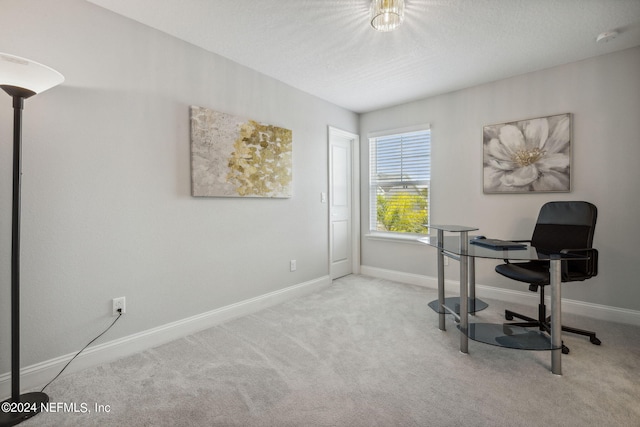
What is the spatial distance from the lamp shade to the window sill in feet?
12.3

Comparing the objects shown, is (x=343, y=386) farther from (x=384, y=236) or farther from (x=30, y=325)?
(x=384, y=236)

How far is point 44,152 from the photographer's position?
1.89 metres

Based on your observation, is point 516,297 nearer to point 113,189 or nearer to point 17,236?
point 113,189

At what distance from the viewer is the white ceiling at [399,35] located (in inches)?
82.5

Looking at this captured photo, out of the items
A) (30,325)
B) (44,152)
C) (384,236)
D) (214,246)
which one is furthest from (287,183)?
(30,325)

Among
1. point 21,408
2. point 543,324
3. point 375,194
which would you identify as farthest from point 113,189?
point 543,324

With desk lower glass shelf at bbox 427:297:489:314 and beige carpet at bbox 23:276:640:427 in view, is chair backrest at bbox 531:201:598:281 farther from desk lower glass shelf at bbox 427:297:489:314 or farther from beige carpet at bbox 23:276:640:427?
desk lower glass shelf at bbox 427:297:489:314

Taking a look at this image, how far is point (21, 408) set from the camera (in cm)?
160

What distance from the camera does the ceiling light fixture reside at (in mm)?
1952

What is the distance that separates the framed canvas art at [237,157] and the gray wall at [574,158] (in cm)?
196

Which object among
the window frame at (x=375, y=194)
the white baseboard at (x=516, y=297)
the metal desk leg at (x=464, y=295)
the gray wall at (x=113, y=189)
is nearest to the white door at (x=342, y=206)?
the window frame at (x=375, y=194)

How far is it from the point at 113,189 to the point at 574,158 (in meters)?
4.11

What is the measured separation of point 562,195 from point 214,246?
3.49 meters

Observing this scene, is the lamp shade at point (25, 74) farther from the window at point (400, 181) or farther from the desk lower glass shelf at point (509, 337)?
the window at point (400, 181)
